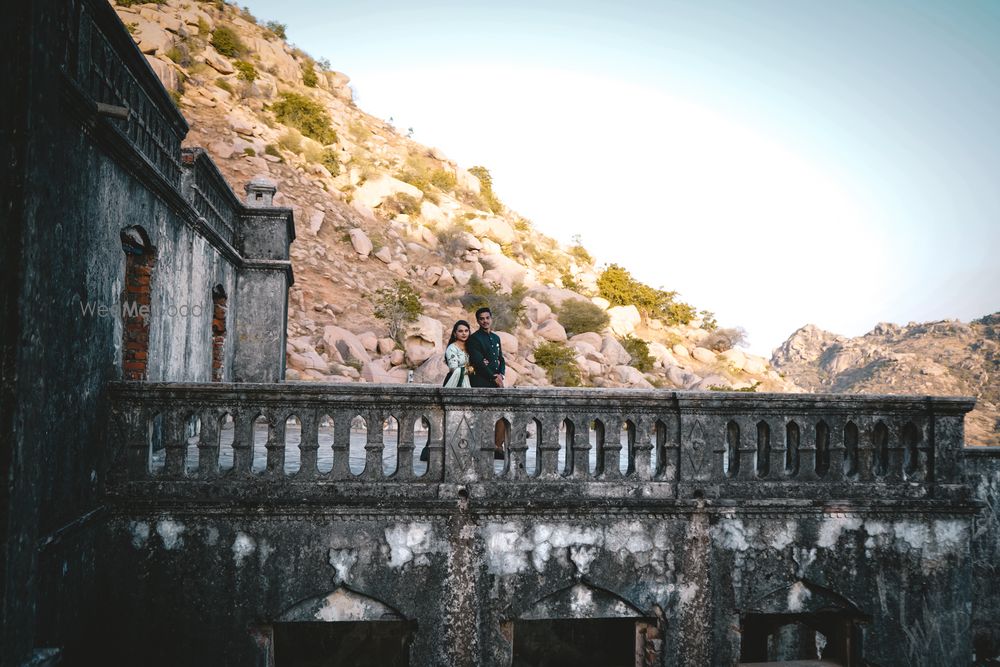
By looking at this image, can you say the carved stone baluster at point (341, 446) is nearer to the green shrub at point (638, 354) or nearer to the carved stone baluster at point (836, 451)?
the carved stone baluster at point (836, 451)

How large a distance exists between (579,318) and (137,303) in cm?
2322

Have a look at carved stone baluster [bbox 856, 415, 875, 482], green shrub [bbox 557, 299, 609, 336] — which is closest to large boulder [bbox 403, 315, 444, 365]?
green shrub [bbox 557, 299, 609, 336]

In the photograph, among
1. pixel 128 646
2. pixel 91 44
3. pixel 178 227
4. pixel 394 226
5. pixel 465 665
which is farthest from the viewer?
pixel 394 226

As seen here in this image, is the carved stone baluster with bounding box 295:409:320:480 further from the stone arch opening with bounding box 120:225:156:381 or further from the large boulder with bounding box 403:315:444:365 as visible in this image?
the large boulder with bounding box 403:315:444:365

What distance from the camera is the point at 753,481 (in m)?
5.25

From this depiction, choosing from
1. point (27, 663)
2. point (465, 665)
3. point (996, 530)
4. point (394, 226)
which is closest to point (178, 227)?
point (27, 663)

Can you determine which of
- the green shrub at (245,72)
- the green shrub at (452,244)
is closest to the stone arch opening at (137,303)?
the green shrub at (452,244)

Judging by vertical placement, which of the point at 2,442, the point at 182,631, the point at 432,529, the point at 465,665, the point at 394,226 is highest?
the point at 394,226

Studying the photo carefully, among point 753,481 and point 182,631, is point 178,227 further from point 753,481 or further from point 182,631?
point 753,481

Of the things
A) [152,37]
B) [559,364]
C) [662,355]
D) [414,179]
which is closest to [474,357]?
[559,364]

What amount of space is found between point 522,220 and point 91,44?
41270 mm

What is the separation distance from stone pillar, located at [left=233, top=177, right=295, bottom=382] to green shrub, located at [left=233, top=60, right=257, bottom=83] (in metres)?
24.7

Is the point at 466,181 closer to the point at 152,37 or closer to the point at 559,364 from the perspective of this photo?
the point at 152,37

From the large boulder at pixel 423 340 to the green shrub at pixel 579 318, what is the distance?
24.8 ft
